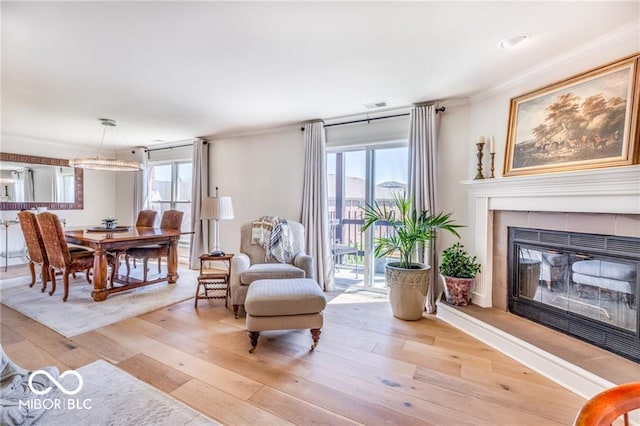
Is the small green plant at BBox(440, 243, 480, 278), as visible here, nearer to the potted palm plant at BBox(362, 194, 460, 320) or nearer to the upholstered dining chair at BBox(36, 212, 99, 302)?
the potted palm plant at BBox(362, 194, 460, 320)

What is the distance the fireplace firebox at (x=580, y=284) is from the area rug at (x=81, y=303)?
3712 millimetres

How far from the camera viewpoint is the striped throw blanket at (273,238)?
11.0 ft

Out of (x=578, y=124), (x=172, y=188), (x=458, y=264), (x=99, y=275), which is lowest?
(x=99, y=275)

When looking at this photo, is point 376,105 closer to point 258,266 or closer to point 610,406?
point 258,266

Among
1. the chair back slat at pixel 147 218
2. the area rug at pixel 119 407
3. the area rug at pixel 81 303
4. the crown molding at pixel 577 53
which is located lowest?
the area rug at pixel 119 407

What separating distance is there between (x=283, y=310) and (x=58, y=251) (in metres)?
2.97

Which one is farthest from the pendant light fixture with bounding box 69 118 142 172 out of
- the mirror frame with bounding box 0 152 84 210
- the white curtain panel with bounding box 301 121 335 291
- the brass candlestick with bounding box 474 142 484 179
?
the brass candlestick with bounding box 474 142 484 179

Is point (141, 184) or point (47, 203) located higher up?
point (141, 184)

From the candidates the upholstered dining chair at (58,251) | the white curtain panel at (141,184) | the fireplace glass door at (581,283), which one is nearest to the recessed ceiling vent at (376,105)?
the fireplace glass door at (581,283)

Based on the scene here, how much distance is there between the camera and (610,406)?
630mm

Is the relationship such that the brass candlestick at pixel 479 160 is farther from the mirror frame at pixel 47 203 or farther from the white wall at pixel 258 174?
the mirror frame at pixel 47 203

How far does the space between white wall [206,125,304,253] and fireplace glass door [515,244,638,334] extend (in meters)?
2.78

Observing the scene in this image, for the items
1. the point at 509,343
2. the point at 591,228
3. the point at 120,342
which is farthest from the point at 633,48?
the point at 120,342

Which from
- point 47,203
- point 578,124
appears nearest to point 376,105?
point 578,124
